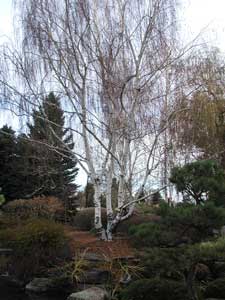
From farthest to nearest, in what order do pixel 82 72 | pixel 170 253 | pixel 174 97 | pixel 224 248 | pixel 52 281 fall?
pixel 174 97
pixel 82 72
pixel 52 281
pixel 170 253
pixel 224 248

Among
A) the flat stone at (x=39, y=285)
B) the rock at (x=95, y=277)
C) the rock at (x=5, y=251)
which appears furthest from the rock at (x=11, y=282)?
the rock at (x=95, y=277)

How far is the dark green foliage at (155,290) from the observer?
5699mm

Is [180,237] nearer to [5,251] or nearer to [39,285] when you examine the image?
[39,285]

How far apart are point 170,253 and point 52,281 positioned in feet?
11.9

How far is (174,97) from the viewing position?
11164 millimetres

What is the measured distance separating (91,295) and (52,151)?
23.8 feet

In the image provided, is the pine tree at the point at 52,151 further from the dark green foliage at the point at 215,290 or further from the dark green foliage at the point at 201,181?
the dark green foliage at the point at 215,290

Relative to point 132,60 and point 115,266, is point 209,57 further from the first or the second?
point 115,266

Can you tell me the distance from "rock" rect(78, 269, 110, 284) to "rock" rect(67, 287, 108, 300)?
30.9 inches

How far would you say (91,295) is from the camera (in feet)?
22.6

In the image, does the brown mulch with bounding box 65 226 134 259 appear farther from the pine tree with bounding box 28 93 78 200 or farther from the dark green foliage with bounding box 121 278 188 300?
the dark green foliage with bounding box 121 278 188 300

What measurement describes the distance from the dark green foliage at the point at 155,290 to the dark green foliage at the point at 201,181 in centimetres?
121

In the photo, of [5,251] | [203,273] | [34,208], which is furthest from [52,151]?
[203,273]

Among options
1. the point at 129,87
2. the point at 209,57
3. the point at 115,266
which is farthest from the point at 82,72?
the point at 115,266
